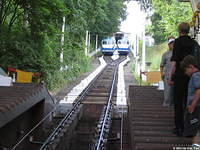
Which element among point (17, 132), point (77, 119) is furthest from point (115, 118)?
point (17, 132)

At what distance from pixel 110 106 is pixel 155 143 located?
26.0 ft

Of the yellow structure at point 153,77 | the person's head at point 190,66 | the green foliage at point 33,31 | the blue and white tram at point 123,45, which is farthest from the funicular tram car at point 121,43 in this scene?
the person's head at point 190,66

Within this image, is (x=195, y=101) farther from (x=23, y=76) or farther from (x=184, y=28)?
(x=23, y=76)

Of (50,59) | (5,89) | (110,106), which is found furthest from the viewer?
(50,59)

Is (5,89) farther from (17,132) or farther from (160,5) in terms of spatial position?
(160,5)

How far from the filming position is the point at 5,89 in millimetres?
10312

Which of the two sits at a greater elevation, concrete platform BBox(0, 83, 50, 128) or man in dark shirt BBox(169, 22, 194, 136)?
man in dark shirt BBox(169, 22, 194, 136)

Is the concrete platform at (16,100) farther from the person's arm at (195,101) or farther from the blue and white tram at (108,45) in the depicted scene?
the blue and white tram at (108,45)

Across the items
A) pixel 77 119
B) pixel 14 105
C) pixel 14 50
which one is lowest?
pixel 77 119

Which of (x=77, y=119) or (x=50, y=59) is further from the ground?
(x=50, y=59)

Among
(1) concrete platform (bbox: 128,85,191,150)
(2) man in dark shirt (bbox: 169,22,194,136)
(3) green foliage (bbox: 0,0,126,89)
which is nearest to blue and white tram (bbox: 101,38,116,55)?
(3) green foliage (bbox: 0,0,126,89)

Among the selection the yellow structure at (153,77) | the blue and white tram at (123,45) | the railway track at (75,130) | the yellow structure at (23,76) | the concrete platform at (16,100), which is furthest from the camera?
the blue and white tram at (123,45)

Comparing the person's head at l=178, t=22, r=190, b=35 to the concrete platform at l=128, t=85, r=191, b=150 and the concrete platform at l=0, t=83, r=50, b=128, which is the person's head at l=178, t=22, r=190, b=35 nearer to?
the concrete platform at l=128, t=85, r=191, b=150

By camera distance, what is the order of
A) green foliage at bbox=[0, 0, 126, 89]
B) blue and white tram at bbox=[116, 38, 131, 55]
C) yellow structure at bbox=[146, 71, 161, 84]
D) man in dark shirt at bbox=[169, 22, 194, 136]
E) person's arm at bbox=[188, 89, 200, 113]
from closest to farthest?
person's arm at bbox=[188, 89, 200, 113], man in dark shirt at bbox=[169, 22, 194, 136], green foliage at bbox=[0, 0, 126, 89], yellow structure at bbox=[146, 71, 161, 84], blue and white tram at bbox=[116, 38, 131, 55]
